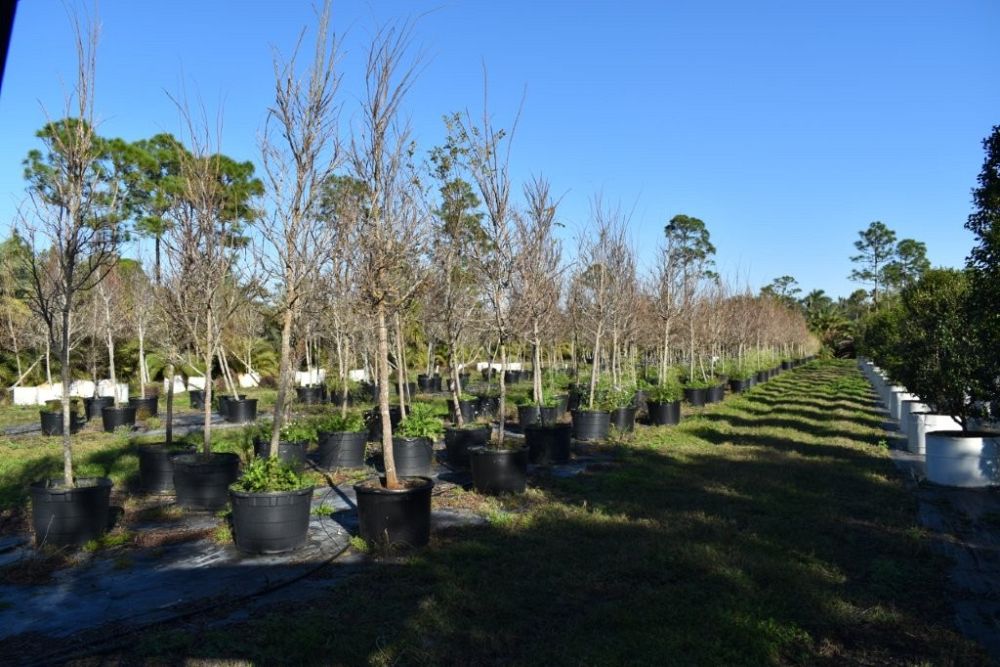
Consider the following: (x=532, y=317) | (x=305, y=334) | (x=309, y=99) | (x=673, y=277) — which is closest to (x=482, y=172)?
(x=532, y=317)

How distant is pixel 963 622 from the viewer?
4262mm

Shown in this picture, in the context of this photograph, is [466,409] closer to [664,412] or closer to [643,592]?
[664,412]

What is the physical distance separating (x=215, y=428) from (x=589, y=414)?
6.84m

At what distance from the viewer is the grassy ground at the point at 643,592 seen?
3.83 meters

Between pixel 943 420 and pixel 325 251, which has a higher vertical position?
pixel 325 251

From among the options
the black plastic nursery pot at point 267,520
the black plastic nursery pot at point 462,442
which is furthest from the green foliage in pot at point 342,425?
the black plastic nursery pot at point 267,520

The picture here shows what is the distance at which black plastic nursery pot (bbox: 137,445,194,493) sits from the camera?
7.85 meters

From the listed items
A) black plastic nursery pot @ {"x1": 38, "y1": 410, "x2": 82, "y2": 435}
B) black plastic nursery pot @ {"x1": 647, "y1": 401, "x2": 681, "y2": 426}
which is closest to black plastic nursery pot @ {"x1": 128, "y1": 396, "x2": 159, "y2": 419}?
black plastic nursery pot @ {"x1": 38, "y1": 410, "x2": 82, "y2": 435}

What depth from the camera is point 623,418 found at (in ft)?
43.7

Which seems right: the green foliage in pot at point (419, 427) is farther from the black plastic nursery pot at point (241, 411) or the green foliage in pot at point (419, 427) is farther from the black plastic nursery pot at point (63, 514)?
the black plastic nursery pot at point (241, 411)

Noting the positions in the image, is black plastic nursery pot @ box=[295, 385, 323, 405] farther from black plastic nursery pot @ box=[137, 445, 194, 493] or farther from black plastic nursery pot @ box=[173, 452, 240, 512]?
black plastic nursery pot @ box=[173, 452, 240, 512]

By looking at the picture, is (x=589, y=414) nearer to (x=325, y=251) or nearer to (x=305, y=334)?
(x=305, y=334)

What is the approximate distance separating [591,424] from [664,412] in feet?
9.00

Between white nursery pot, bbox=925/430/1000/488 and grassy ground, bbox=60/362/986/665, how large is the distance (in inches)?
34.9
